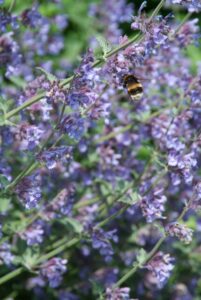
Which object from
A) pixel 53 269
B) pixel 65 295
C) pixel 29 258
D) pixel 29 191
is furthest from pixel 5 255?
pixel 65 295

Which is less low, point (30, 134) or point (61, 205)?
point (30, 134)

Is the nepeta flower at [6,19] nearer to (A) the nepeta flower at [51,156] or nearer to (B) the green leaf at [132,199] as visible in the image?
(A) the nepeta flower at [51,156]

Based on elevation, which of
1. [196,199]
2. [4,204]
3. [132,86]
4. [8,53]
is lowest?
[4,204]

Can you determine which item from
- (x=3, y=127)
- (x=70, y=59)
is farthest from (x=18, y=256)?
(x=70, y=59)

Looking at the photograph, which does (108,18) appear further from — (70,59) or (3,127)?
(3,127)

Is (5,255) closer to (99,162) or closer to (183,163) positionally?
(99,162)

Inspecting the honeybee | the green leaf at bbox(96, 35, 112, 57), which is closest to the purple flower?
the honeybee

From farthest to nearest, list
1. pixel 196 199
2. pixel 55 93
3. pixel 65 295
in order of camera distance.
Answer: pixel 65 295 → pixel 196 199 → pixel 55 93

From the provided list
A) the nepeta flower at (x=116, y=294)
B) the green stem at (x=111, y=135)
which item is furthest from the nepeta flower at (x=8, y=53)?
the nepeta flower at (x=116, y=294)
